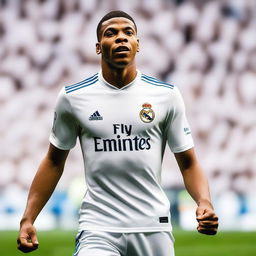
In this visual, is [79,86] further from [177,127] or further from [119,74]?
[177,127]

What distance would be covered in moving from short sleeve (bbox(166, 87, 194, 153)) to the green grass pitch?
7.35 meters

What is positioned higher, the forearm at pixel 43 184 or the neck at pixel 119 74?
the neck at pixel 119 74

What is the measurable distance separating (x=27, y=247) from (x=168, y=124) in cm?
99

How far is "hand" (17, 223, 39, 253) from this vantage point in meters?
4.24

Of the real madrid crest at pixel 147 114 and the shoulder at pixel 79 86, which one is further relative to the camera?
the shoulder at pixel 79 86

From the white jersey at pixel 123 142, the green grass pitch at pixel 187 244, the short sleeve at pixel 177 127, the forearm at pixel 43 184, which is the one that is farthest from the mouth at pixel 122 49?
the green grass pitch at pixel 187 244

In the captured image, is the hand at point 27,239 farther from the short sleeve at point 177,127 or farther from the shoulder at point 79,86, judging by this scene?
the short sleeve at point 177,127

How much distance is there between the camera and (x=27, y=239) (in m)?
4.31

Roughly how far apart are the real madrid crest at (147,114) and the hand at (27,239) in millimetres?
830

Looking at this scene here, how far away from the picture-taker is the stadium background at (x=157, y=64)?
69.7ft

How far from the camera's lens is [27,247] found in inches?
167

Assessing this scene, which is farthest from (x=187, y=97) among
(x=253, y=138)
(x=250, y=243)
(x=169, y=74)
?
(x=250, y=243)

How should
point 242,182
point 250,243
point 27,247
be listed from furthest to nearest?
point 242,182 → point 250,243 → point 27,247

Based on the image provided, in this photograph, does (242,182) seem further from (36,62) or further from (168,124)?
(168,124)
